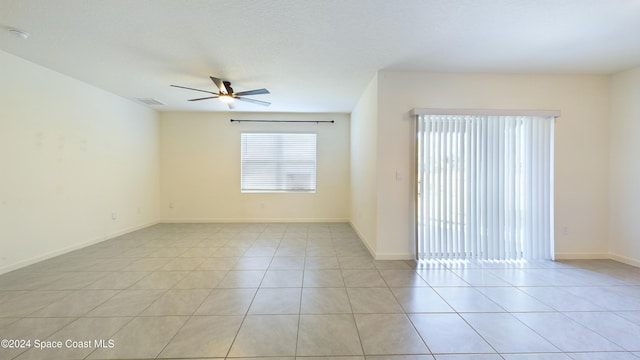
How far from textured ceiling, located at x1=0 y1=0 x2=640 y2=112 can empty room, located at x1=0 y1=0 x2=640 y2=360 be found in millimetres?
26

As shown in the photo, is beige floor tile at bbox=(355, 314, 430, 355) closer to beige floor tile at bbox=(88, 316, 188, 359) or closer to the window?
beige floor tile at bbox=(88, 316, 188, 359)

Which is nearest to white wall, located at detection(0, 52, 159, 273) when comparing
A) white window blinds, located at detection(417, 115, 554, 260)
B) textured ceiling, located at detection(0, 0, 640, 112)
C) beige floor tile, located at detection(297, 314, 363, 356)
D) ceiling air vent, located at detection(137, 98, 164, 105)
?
ceiling air vent, located at detection(137, 98, 164, 105)

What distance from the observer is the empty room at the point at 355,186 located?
199 centimetres

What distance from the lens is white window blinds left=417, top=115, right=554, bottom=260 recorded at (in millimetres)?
3514

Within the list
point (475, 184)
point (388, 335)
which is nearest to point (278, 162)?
point (475, 184)

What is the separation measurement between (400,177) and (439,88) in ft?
4.60

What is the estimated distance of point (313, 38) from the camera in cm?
269

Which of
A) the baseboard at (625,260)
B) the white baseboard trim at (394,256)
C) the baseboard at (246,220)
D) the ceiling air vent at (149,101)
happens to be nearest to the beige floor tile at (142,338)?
the white baseboard trim at (394,256)

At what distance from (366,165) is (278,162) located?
2634 mm

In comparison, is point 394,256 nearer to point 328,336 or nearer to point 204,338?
point 328,336

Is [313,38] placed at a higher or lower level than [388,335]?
higher

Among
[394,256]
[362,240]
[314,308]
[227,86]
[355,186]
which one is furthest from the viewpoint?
[355,186]

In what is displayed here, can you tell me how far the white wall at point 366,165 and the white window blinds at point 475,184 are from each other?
2.08 feet

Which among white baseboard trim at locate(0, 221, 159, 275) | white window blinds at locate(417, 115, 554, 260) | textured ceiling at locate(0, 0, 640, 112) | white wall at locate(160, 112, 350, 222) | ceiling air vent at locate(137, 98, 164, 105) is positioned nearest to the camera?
textured ceiling at locate(0, 0, 640, 112)
